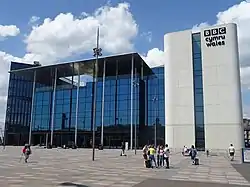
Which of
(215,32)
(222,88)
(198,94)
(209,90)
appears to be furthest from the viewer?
(215,32)

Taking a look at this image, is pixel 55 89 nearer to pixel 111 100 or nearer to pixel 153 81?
pixel 111 100

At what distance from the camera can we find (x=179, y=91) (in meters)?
56.9

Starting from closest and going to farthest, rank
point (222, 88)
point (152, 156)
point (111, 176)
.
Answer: point (111, 176)
point (152, 156)
point (222, 88)

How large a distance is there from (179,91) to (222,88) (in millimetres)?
7889

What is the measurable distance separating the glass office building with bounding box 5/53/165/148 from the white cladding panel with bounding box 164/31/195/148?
26.8 feet

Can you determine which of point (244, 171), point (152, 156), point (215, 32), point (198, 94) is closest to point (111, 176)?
point (152, 156)

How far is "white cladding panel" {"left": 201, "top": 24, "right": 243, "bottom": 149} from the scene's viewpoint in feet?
171

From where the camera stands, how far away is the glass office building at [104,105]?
226 ft

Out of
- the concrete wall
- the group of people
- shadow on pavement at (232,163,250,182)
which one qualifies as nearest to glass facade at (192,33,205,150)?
the concrete wall

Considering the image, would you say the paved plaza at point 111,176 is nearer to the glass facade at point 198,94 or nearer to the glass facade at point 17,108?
the glass facade at point 198,94

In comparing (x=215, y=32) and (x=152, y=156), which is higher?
(x=215, y=32)

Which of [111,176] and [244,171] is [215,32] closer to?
[244,171]

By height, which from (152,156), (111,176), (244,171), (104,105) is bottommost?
(244,171)

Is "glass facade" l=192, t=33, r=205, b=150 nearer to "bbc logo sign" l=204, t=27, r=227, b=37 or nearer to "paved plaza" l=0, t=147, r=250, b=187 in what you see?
"bbc logo sign" l=204, t=27, r=227, b=37
